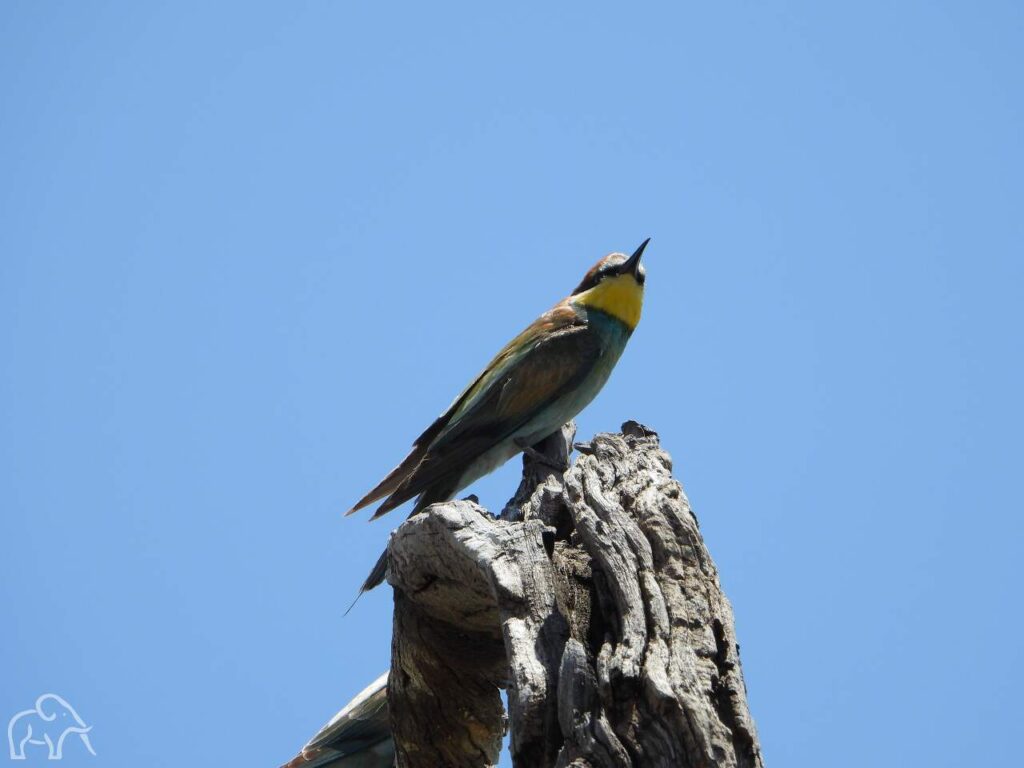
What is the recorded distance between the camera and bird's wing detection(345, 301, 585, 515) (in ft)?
16.2

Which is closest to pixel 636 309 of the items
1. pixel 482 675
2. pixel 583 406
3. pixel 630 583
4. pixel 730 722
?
pixel 583 406

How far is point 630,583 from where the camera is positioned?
281cm

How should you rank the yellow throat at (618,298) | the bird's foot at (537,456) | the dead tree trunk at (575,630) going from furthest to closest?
the yellow throat at (618,298) < the bird's foot at (537,456) < the dead tree trunk at (575,630)

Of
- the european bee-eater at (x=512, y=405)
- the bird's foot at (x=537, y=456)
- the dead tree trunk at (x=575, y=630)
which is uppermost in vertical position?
the european bee-eater at (x=512, y=405)

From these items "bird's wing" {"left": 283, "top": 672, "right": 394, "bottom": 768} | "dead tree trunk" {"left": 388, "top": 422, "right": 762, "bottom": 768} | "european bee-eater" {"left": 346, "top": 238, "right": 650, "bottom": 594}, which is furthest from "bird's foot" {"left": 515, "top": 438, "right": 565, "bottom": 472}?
"bird's wing" {"left": 283, "top": 672, "right": 394, "bottom": 768}

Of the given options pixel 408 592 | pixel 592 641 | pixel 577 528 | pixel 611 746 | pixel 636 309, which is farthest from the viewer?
pixel 636 309

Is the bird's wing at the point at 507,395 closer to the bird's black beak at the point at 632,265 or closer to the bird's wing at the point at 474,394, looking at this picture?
the bird's wing at the point at 474,394

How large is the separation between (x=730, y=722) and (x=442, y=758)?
1.36 m

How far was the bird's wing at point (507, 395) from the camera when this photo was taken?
4.93 meters

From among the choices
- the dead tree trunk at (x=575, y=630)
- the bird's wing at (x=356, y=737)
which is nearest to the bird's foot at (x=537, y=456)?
the dead tree trunk at (x=575, y=630)

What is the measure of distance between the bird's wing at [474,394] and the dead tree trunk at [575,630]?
109 cm

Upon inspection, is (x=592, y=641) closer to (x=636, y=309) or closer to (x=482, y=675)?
(x=482, y=675)

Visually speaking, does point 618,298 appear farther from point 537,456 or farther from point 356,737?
point 356,737

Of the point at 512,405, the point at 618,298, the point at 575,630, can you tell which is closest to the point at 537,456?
the point at 512,405
